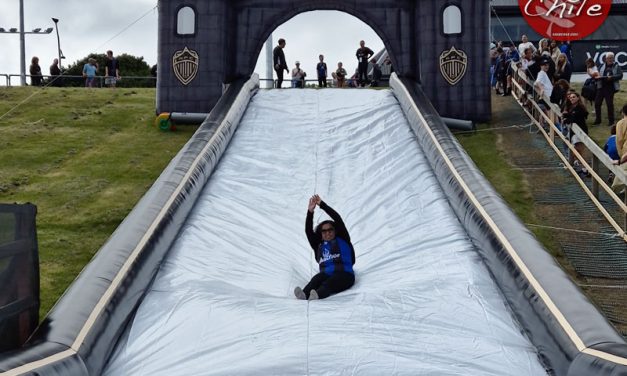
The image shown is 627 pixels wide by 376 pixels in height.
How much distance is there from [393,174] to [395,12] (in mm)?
8132

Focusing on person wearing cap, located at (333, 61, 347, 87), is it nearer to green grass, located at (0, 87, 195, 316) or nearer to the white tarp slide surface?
green grass, located at (0, 87, 195, 316)

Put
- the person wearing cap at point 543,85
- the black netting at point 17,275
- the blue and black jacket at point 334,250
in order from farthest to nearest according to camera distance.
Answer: the person wearing cap at point 543,85 → the blue and black jacket at point 334,250 → the black netting at point 17,275

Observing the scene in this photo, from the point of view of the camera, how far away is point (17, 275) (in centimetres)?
711

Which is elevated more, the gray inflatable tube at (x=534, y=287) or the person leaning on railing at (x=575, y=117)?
the person leaning on railing at (x=575, y=117)

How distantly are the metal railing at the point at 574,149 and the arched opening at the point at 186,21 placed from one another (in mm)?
7273

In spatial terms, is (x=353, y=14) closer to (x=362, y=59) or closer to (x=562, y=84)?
(x=362, y=59)

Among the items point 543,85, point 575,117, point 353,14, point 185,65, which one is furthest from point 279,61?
point 575,117

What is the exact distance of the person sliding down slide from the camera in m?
9.12

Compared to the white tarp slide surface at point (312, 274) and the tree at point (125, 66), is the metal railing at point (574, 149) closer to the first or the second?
the white tarp slide surface at point (312, 274)

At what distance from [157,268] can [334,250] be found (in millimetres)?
1810

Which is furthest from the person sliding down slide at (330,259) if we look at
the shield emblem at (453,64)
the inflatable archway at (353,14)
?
the shield emblem at (453,64)

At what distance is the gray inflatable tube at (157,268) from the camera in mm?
6953

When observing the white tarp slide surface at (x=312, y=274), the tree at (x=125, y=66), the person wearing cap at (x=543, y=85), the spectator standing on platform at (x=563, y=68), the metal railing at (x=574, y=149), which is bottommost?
the white tarp slide surface at (x=312, y=274)

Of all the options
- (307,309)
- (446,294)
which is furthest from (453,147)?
(307,309)
